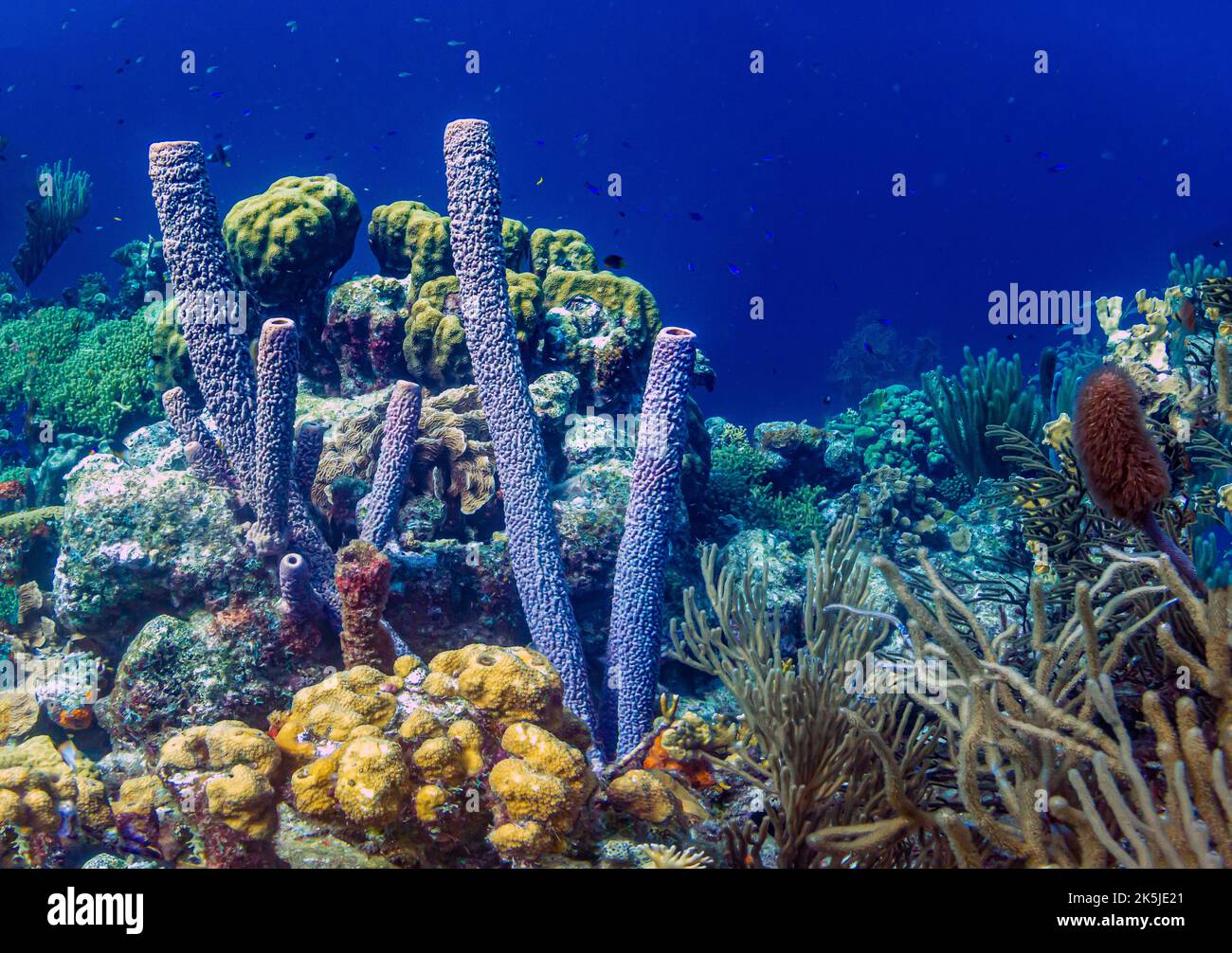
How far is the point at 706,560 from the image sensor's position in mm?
3924

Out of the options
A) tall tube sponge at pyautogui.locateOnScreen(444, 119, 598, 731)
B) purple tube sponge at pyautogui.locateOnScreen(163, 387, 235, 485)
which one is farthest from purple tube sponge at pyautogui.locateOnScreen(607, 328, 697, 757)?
purple tube sponge at pyautogui.locateOnScreen(163, 387, 235, 485)

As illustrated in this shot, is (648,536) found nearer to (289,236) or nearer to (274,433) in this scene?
(274,433)

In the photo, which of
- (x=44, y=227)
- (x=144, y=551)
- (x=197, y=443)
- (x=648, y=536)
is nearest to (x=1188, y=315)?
(x=648, y=536)

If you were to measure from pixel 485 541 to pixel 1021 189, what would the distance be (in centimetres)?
8849

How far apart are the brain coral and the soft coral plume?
6.54 meters

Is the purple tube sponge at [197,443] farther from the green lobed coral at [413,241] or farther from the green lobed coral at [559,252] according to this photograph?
the green lobed coral at [559,252]

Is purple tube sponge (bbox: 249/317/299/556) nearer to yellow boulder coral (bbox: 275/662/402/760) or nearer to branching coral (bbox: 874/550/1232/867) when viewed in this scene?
yellow boulder coral (bbox: 275/662/402/760)

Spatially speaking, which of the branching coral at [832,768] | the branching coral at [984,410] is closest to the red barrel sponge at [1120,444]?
the branching coral at [832,768]

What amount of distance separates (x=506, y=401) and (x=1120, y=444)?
3520 mm

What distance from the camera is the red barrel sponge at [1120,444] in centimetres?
190

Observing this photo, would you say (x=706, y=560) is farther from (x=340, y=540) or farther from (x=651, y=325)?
(x=651, y=325)

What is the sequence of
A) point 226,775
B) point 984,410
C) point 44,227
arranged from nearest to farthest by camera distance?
point 226,775 < point 984,410 < point 44,227

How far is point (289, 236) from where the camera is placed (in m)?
6.26

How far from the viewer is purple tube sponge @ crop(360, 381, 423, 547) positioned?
493 centimetres
